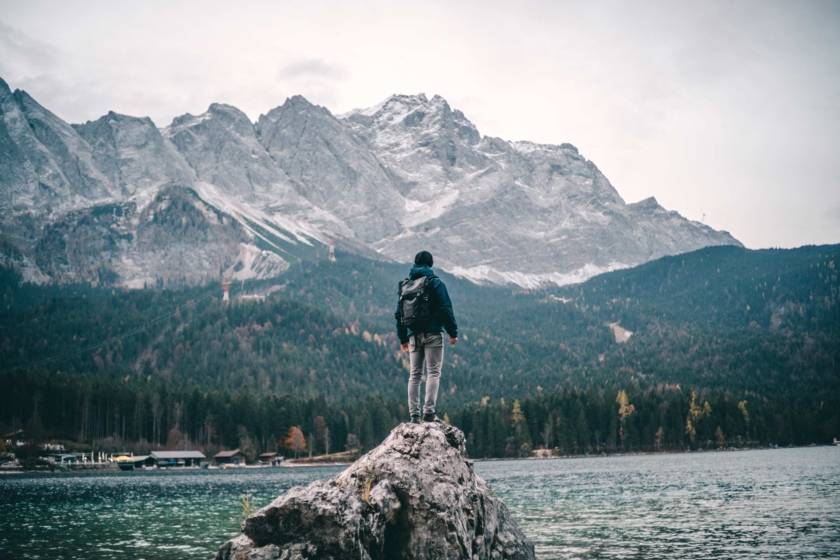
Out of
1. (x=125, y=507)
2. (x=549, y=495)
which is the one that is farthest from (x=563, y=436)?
(x=125, y=507)

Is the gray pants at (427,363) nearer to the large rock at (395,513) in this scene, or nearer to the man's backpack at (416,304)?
the man's backpack at (416,304)

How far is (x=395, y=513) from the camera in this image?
25.0 meters

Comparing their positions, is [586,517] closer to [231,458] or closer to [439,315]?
[439,315]

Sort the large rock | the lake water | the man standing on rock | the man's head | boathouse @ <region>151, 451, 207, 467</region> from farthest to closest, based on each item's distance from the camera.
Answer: boathouse @ <region>151, 451, 207, 467</region>, the lake water, the man's head, the man standing on rock, the large rock

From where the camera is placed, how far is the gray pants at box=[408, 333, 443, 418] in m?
26.3

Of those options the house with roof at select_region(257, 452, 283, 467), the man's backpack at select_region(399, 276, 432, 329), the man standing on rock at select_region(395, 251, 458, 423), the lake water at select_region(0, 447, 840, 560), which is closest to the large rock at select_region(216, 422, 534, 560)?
the man standing on rock at select_region(395, 251, 458, 423)

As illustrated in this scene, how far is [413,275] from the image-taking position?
27.1m

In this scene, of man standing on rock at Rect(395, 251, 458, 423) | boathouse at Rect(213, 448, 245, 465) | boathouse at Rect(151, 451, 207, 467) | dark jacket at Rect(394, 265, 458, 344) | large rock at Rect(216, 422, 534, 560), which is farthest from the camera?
boathouse at Rect(213, 448, 245, 465)

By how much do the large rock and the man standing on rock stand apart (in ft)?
4.26

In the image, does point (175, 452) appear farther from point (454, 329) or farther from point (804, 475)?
point (454, 329)

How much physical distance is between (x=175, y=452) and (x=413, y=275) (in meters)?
181

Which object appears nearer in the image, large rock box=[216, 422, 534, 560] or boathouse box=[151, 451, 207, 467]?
large rock box=[216, 422, 534, 560]

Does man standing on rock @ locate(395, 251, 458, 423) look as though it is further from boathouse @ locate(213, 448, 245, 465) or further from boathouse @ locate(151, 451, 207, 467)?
boathouse @ locate(213, 448, 245, 465)

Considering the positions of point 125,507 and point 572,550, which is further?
point 125,507
